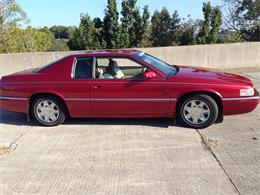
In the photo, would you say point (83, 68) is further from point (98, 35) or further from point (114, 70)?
point (98, 35)

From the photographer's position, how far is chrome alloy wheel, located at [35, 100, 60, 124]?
19.8 ft

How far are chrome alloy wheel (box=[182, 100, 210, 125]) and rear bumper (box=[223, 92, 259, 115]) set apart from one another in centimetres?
32

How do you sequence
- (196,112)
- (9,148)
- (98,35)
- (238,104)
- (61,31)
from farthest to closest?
1. (61,31)
2. (98,35)
3. (196,112)
4. (238,104)
5. (9,148)

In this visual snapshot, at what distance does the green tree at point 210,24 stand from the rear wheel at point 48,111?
1328cm

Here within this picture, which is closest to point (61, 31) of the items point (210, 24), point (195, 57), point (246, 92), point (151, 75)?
point (210, 24)

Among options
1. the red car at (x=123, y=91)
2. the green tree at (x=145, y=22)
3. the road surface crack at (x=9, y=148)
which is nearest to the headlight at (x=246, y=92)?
the red car at (x=123, y=91)

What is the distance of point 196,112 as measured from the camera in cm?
557

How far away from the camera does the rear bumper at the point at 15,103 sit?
6.07 m

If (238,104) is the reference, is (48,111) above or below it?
below

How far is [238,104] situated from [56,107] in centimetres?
327

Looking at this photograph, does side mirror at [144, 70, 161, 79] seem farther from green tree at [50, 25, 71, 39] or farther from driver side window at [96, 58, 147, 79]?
green tree at [50, 25, 71, 39]

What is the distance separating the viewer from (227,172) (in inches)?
156

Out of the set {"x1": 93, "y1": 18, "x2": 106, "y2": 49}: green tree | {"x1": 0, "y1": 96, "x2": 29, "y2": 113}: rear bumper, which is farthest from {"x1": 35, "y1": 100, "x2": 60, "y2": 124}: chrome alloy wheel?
{"x1": 93, "y1": 18, "x2": 106, "y2": 49}: green tree

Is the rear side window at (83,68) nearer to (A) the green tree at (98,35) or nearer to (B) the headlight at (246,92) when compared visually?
(B) the headlight at (246,92)
